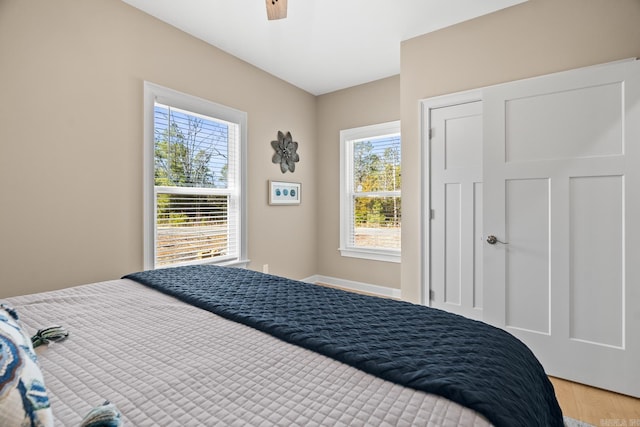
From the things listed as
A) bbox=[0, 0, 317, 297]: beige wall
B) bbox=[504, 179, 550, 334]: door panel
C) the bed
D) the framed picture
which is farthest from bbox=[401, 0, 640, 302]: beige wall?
bbox=[0, 0, 317, 297]: beige wall

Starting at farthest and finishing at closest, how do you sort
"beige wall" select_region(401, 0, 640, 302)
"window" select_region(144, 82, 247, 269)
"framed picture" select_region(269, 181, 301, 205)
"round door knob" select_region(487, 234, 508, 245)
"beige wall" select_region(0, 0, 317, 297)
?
"framed picture" select_region(269, 181, 301, 205)
"window" select_region(144, 82, 247, 269)
"round door knob" select_region(487, 234, 508, 245)
"beige wall" select_region(401, 0, 640, 302)
"beige wall" select_region(0, 0, 317, 297)

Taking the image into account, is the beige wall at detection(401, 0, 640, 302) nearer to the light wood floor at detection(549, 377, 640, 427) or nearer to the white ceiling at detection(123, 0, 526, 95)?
the white ceiling at detection(123, 0, 526, 95)

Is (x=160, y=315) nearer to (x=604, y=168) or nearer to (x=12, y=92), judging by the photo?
(x=12, y=92)

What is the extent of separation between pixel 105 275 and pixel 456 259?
2.81 metres

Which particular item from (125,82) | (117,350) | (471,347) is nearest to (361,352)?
(471,347)

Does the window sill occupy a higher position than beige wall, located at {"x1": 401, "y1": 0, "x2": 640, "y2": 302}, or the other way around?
beige wall, located at {"x1": 401, "y1": 0, "x2": 640, "y2": 302}

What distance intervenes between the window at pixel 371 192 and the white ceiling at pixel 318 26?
34.2 inches

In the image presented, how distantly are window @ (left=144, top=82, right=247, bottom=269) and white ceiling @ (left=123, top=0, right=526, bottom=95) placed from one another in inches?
24.1

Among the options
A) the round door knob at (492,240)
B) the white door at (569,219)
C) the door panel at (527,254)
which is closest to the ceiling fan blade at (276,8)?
the white door at (569,219)

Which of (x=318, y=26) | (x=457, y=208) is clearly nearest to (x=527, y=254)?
(x=457, y=208)

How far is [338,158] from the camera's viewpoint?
14.0 feet

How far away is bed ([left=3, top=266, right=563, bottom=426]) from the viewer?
0.68 meters

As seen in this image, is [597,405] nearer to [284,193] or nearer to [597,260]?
[597,260]

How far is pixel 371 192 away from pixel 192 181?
219cm
